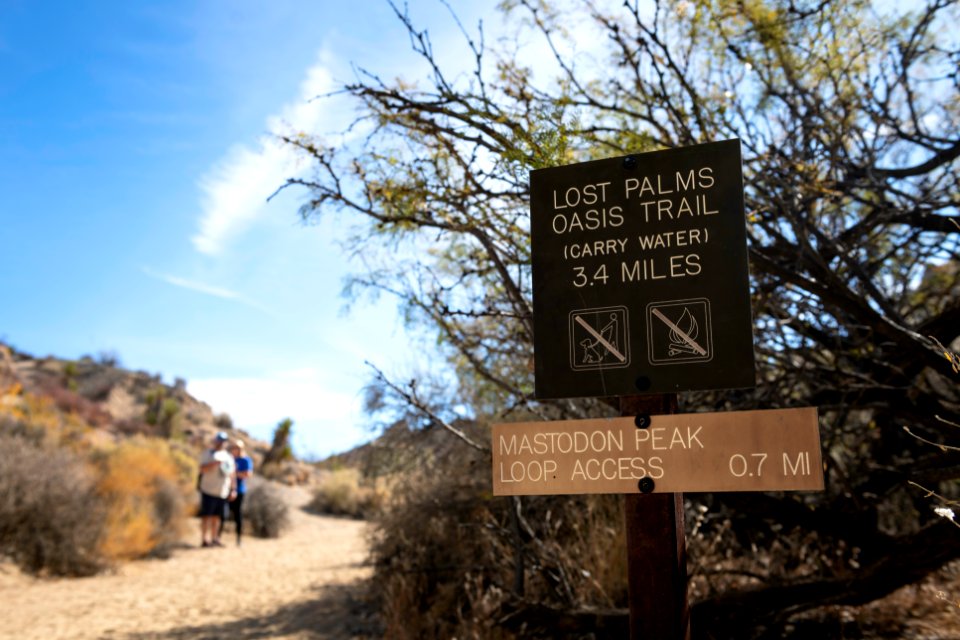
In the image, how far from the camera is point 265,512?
1642 cm

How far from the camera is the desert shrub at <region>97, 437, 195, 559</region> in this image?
11289mm

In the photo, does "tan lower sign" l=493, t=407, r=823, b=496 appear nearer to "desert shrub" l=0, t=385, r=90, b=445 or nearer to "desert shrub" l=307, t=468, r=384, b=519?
"desert shrub" l=0, t=385, r=90, b=445

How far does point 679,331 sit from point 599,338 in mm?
263

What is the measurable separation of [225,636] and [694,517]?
465 cm

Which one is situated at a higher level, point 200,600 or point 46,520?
point 46,520

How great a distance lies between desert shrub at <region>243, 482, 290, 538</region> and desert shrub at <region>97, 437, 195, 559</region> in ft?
5.49

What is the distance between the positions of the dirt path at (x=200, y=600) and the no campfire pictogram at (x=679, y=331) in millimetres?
5446

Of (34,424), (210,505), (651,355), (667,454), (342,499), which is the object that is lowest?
(342,499)

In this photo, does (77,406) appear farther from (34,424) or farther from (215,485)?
(215,485)

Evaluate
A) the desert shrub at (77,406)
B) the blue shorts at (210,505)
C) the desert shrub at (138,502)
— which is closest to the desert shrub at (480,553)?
the desert shrub at (138,502)

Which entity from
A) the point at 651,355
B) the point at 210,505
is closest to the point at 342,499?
the point at 210,505

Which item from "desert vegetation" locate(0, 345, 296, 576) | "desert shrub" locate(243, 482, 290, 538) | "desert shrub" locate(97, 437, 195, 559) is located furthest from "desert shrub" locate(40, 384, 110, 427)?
"desert shrub" locate(97, 437, 195, 559)

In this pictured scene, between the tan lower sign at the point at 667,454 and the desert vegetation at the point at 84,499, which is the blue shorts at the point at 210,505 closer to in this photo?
the desert vegetation at the point at 84,499

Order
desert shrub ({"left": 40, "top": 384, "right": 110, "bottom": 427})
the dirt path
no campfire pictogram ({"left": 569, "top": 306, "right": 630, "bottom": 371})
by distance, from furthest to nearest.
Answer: desert shrub ({"left": 40, "top": 384, "right": 110, "bottom": 427})
the dirt path
no campfire pictogram ({"left": 569, "top": 306, "right": 630, "bottom": 371})
